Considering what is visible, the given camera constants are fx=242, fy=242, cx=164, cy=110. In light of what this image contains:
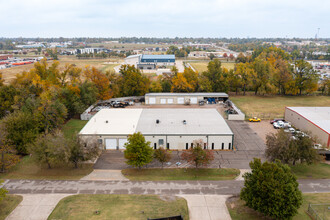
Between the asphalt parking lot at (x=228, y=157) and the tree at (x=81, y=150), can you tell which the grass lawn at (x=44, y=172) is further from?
the asphalt parking lot at (x=228, y=157)

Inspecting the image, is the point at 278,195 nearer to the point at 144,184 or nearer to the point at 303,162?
the point at 303,162

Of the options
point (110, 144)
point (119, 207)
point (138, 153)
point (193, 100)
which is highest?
point (193, 100)

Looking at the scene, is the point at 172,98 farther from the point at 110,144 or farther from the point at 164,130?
the point at 110,144

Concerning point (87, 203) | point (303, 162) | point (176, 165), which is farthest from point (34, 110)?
point (303, 162)

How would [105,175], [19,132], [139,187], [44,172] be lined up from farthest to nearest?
[19,132] < [44,172] < [105,175] < [139,187]

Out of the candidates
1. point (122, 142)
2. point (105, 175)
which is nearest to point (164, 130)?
point (122, 142)

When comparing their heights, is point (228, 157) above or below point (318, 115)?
below

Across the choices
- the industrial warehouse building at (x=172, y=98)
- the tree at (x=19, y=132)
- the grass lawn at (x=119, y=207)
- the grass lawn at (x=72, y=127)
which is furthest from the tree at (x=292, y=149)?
the industrial warehouse building at (x=172, y=98)
